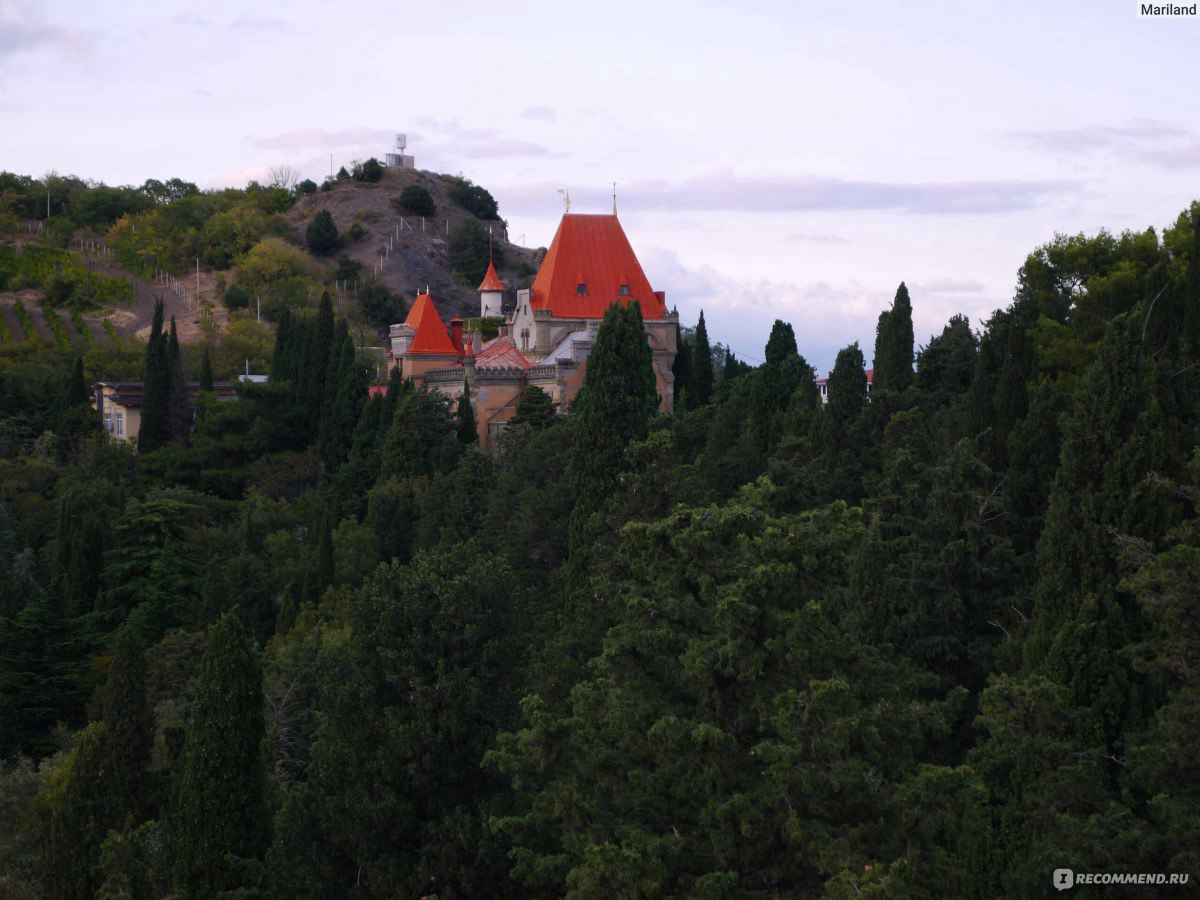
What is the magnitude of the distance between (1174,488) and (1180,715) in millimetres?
2795

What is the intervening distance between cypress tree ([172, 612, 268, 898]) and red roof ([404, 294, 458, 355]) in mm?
33591

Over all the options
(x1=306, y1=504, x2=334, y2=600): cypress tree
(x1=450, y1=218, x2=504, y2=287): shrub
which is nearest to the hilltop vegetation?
(x1=306, y1=504, x2=334, y2=600): cypress tree

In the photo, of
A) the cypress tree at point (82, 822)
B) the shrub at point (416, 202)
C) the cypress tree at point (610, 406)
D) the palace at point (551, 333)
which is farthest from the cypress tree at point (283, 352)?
the shrub at point (416, 202)

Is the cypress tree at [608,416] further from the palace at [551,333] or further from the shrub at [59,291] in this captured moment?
the shrub at [59,291]

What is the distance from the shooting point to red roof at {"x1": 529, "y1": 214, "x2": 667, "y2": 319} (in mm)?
49094

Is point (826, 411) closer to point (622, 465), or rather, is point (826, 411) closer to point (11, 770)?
point (622, 465)

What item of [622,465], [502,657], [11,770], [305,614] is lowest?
[11,770]

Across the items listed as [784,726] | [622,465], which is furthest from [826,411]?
[784,726]

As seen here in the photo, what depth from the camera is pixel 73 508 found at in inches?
1441

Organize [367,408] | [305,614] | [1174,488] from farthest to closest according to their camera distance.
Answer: [367,408] < [305,614] < [1174,488]

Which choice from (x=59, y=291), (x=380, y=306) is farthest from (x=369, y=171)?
(x=59, y=291)

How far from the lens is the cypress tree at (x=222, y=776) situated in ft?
50.9

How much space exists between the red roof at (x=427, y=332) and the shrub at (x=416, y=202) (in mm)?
55524

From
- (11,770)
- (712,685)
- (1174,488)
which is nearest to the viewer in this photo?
(712,685)
